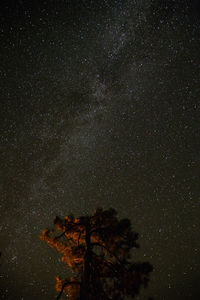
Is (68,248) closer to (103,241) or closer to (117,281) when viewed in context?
(103,241)

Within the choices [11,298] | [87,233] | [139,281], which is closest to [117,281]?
[139,281]

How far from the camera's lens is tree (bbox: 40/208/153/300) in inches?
207

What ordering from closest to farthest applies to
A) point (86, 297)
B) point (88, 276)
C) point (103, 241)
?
1. point (86, 297)
2. point (88, 276)
3. point (103, 241)

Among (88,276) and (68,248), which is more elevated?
(68,248)

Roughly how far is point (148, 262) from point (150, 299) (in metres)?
1.04

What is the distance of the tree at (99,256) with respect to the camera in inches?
207

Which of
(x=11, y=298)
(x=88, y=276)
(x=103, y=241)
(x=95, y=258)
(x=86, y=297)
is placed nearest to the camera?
(x=86, y=297)

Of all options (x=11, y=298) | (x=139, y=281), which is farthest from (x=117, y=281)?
(x=11, y=298)

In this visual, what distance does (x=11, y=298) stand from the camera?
12512 cm

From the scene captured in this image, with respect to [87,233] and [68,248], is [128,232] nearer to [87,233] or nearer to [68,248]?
[87,233]

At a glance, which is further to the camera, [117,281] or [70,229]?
[70,229]

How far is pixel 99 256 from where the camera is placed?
573 cm

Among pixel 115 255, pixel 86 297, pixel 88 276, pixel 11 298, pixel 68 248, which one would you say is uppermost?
pixel 68 248

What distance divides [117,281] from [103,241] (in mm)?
1152
